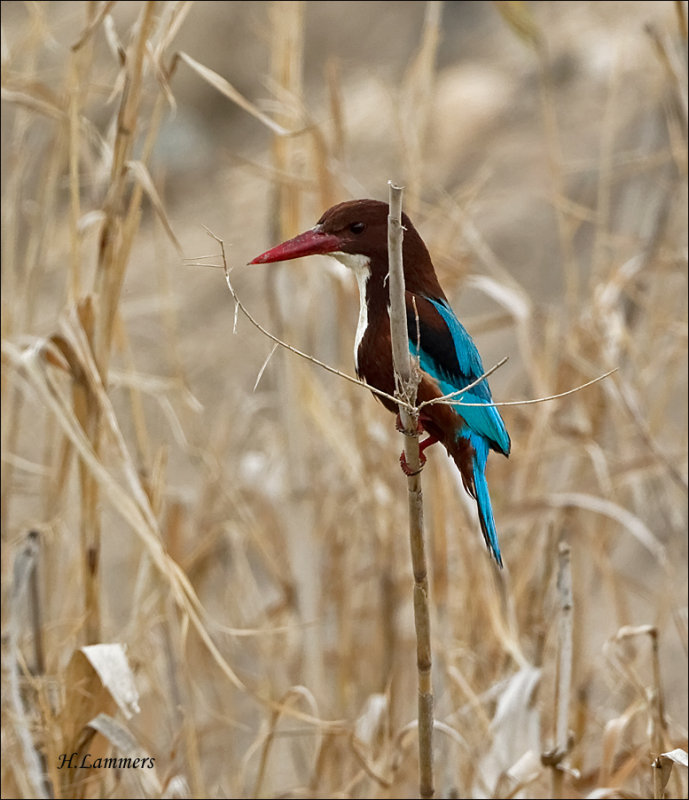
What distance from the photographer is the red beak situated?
1.04m

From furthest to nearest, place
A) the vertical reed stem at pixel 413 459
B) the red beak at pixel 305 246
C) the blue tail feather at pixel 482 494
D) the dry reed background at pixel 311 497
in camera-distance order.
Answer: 1. the dry reed background at pixel 311 497
2. the blue tail feather at pixel 482 494
3. the red beak at pixel 305 246
4. the vertical reed stem at pixel 413 459

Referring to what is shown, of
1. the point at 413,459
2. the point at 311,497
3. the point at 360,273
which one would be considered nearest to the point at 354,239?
the point at 360,273

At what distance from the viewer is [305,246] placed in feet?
3.49

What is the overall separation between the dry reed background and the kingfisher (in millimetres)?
148

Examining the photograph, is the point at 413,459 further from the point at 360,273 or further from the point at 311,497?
the point at 311,497

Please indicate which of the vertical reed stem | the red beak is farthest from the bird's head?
the vertical reed stem

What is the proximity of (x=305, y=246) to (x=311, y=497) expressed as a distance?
1.29m

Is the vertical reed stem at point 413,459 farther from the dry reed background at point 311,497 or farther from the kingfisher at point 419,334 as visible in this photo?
the dry reed background at point 311,497

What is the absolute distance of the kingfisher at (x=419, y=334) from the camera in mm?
1090

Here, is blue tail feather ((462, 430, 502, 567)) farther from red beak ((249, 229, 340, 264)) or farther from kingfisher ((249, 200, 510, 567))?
red beak ((249, 229, 340, 264))

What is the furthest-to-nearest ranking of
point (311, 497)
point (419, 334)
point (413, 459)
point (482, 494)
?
point (311, 497), point (482, 494), point (419, 334), point (413, 459)

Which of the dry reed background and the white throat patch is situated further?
the dry reed background

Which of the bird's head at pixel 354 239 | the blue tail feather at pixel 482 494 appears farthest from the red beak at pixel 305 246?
the blue tail feather at pixel 482 494

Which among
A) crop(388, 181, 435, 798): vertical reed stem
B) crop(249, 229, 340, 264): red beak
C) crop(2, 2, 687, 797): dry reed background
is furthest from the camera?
crop(2, 2, 687, 797): dry reed background
